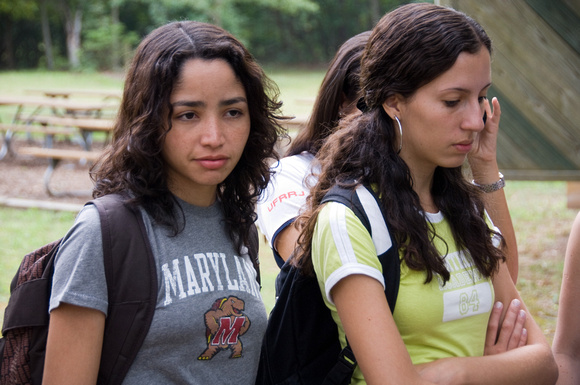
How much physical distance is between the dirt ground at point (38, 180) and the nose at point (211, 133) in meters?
7.38

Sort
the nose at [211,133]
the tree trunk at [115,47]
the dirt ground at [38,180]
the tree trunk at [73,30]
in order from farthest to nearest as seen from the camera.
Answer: the tree trunk at [73,30] → the tree trunk at [115,47] → the dirt ground at [38,180] → the nose at [211,133]

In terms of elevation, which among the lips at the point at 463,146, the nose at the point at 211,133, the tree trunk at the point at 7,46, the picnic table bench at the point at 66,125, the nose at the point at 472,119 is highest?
the nose at the point at 472,119

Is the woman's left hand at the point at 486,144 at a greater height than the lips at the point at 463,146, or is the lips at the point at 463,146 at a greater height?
the lips at the point at 463,146

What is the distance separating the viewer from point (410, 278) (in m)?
1.78

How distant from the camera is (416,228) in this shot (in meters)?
1.81

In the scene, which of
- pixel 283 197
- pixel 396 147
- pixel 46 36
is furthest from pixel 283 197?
pixel 46 36

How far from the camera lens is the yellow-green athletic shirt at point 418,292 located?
1703mm

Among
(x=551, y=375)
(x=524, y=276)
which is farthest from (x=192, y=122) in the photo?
(x=524, y=276)

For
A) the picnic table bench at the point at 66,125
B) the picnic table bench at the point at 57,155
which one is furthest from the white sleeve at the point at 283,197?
the picnic table bench at the point at 57,155

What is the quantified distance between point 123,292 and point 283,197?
987 mm

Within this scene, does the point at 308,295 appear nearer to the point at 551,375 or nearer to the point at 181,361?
the point at 181,361

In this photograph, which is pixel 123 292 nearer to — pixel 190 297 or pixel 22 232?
pixel 190 297

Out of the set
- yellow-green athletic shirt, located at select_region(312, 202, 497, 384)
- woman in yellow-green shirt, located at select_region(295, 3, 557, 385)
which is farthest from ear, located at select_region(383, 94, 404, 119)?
yellow-green athletic shirt, located at select_region(312, 202, 497, 384)

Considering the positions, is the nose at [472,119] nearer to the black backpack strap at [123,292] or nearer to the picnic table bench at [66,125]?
the black backpack strap at [123,292]
